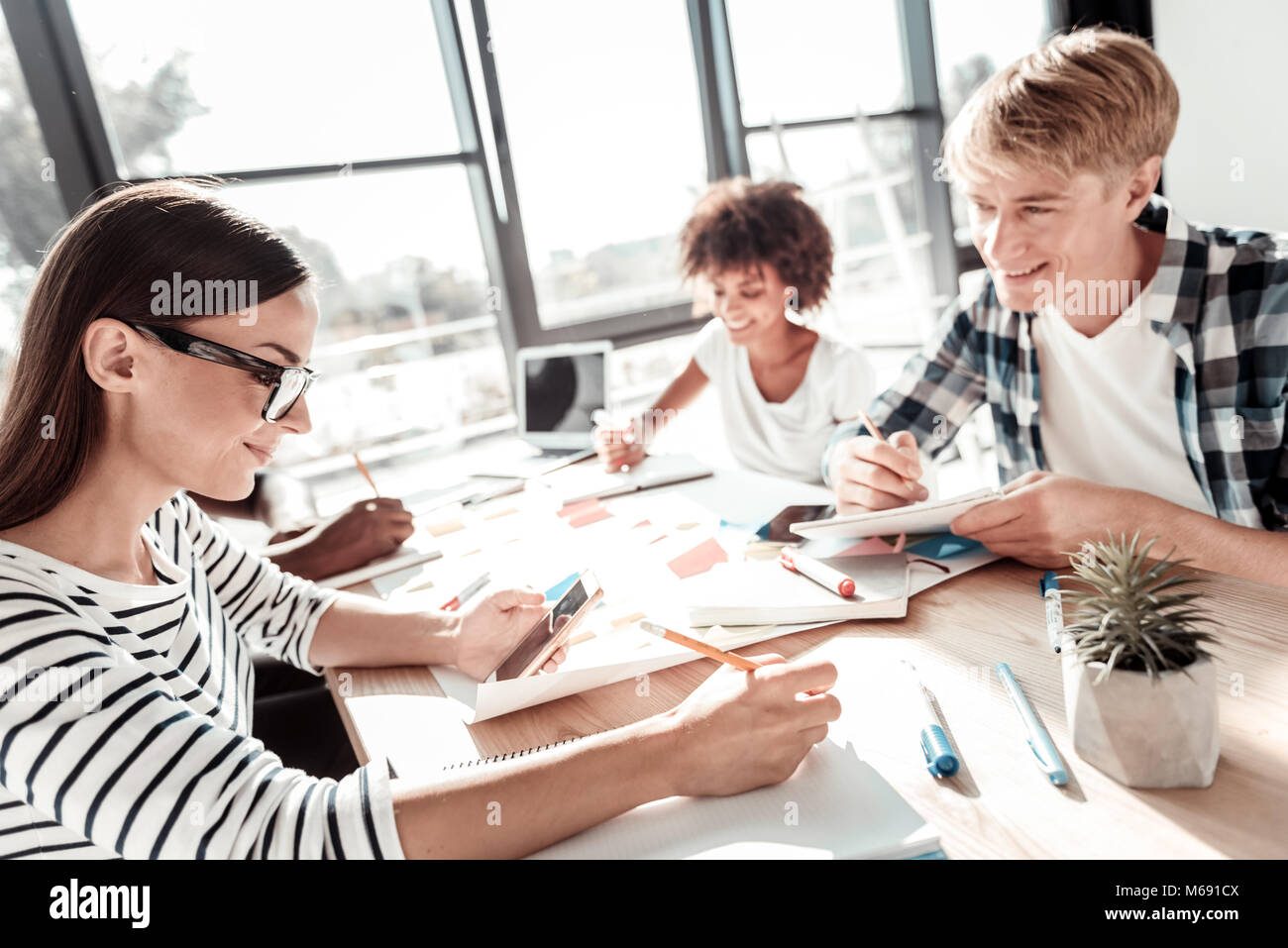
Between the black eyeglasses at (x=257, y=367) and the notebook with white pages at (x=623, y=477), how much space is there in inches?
32.9

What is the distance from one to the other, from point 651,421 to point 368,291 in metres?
1.45

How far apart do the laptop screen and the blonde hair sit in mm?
1293

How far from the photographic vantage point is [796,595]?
3.45 feet

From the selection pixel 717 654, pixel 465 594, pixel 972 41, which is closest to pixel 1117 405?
pixel 717 654

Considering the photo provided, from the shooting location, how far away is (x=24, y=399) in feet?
2.81

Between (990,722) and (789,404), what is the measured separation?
159cm

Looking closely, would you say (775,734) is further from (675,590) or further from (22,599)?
(22,599)

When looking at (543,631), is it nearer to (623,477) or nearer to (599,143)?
(623,477)

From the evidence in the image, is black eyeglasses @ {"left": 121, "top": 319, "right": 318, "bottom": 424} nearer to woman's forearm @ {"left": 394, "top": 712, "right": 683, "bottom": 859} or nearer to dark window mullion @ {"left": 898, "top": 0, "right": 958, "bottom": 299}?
woman's forearm @ {"left": 394, "top": 712, "right": 683, "bottom": 859}

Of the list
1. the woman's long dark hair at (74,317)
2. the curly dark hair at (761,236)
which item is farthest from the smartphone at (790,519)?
the curly dark hair at (761,236)

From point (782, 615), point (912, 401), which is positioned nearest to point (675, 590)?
point (782, 615)

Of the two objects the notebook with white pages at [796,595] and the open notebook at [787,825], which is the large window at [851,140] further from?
the open notebook at [787,825]

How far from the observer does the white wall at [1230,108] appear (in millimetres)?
3592

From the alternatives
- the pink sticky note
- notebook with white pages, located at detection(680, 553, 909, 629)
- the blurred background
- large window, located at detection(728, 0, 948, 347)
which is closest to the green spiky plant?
notebook with white pages, located at detection(680, 553, 909, 629)
